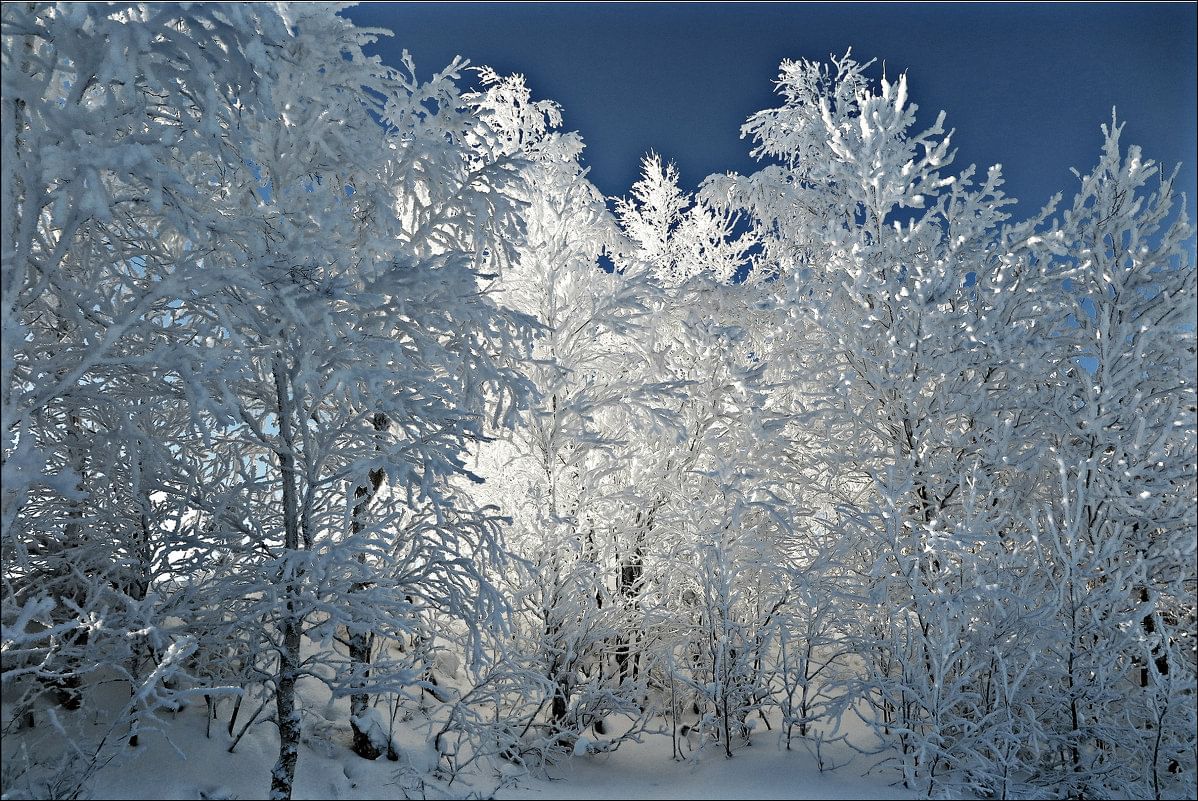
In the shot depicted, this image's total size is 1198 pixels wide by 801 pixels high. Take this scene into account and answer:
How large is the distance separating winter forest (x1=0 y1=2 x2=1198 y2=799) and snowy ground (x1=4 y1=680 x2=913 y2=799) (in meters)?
0.05

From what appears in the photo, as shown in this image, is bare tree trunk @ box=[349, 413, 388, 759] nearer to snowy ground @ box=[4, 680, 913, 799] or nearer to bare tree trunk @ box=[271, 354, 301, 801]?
snowy ground @ box=[4, 680, 913, 799]

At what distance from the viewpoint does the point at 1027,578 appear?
225 inches

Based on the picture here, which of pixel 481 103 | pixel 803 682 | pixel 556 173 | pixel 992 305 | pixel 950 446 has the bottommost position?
pixel 803 682

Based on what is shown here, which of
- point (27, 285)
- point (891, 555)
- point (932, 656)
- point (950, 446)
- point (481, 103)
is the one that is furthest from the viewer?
point (481, 103)

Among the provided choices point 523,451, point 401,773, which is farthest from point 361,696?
point 523,451

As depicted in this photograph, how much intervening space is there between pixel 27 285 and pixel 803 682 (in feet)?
25.1

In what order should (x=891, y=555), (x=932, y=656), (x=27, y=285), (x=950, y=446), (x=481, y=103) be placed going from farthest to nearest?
(x=481, y=103) → (x=950, y=446) → (x=891, y=555) → (x=932, y=656) → (x=27, y=285)

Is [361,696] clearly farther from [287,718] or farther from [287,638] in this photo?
[287,638]

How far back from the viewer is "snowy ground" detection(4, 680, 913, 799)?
506 cm

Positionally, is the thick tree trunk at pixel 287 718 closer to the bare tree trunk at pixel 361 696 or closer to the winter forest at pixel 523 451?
the winter forest at pixel 523 451

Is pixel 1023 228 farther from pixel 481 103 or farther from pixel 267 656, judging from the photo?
pixel 267 656

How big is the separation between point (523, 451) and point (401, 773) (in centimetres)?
364

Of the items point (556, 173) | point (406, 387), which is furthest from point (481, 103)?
point (406, 387)

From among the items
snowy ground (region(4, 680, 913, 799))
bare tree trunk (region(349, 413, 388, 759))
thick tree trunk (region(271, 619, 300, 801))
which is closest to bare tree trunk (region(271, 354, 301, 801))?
thick tree trunk (region(271, 619, 300, 801))
